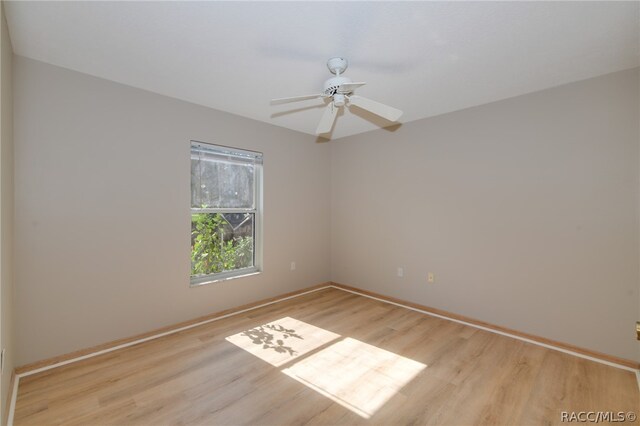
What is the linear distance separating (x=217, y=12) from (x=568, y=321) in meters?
3.75

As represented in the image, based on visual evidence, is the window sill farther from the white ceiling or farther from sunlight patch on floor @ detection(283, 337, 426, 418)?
the white ceiling

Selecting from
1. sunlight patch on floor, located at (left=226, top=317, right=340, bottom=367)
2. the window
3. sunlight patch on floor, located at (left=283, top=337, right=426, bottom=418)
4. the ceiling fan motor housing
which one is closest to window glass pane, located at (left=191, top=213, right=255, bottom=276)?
the window

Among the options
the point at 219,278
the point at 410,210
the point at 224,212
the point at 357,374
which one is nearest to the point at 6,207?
the point at 224,212

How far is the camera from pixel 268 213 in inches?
151

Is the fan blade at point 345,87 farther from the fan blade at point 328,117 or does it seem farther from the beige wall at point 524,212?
the beige wall at point 524,212

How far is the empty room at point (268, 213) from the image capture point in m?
1.82

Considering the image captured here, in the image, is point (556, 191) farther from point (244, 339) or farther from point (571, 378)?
point (244, 339)

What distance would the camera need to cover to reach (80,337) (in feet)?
7.99

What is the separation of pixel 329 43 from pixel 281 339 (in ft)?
8.57

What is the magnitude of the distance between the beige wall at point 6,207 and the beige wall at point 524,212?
3.61m

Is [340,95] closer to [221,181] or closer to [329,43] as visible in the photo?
[329,43]

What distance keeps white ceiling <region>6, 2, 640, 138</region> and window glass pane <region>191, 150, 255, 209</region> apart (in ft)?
2.60

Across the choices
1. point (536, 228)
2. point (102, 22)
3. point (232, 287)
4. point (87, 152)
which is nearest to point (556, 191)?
point (536, 228)

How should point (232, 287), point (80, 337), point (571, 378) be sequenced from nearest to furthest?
point (571, 378)
point (80, 337)
point (232, 287)
